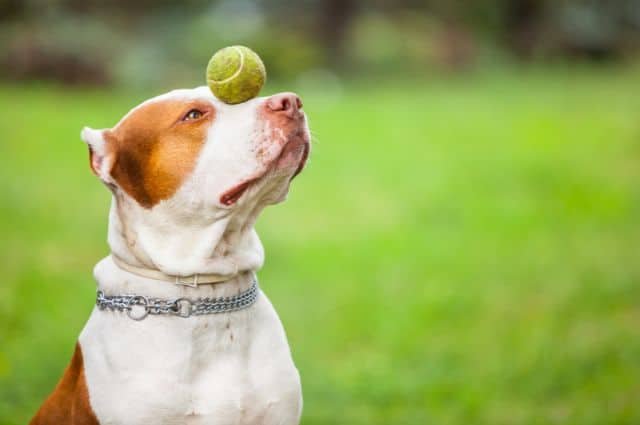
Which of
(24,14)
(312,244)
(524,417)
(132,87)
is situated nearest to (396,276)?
(312,244)

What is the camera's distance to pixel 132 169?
9.93 feet

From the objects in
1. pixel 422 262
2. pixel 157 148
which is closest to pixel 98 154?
pixel 157 148

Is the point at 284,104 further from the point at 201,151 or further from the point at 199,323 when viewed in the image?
the point at 199,323

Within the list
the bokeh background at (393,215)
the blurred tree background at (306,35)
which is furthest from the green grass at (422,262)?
the blurred tree background at (306,35)

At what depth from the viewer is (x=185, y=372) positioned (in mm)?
2920

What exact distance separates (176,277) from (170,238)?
13cm

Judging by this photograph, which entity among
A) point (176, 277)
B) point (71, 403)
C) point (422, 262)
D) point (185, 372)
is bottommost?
point (422, 262)

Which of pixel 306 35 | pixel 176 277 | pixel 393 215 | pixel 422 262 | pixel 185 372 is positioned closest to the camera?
pixel 185 372

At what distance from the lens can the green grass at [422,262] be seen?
567cm

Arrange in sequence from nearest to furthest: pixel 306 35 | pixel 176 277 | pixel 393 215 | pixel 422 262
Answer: pixel 176 277 → pixel 422 262 → pixel 393 215 → pixel 306 35

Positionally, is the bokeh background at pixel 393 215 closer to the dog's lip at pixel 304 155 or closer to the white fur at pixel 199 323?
the white fur at pixel 199 323

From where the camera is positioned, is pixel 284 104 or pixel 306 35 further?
pixel 306 35

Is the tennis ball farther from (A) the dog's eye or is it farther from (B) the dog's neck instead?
(B) the dog's neck

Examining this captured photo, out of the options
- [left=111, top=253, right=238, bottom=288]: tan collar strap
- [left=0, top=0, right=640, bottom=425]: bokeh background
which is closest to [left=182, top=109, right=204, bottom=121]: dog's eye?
[left=111, top=253, right=238, bottom=288]: tan collar strap
